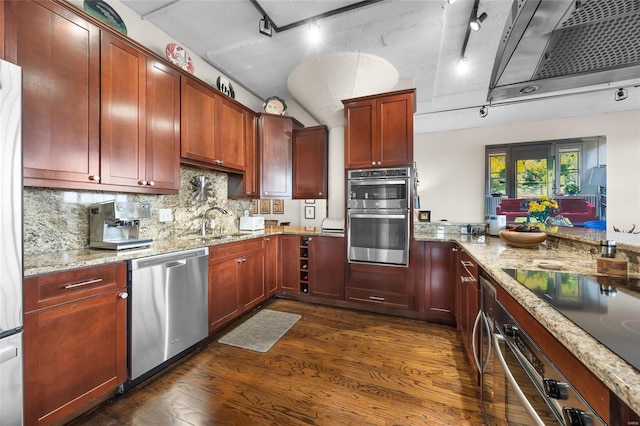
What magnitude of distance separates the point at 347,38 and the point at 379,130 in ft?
3.23

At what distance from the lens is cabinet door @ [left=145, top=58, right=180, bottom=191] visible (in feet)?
6.83

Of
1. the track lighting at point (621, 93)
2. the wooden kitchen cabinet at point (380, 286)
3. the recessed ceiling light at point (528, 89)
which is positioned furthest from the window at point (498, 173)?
the recessed ceiling light at point (528, 89)

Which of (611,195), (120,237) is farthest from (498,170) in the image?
(120,237)

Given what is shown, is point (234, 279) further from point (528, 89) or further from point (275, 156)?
point (528, 89)

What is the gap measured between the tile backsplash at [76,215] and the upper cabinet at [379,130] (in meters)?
1.87

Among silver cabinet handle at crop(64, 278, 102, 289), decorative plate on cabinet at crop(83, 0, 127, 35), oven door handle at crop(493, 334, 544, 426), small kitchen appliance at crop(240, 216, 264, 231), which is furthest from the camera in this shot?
small kitchen appliance at crop(240, 216, 264, 231)

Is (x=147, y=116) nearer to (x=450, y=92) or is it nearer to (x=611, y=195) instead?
(x=450, y=92)

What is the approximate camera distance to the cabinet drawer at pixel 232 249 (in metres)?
2.28

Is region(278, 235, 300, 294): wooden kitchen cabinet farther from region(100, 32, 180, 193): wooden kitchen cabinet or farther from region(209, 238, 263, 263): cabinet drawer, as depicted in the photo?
region(100, 32, 180, 193): wooden kitchen cabinet

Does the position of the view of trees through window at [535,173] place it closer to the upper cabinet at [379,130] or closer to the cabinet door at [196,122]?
the upper cabinet at [379,130]

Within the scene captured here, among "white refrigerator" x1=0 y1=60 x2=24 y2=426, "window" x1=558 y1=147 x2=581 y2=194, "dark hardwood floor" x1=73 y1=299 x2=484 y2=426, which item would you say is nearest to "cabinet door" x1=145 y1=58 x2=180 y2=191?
"white refrigerator" x1=0 y1=60 x2=24 y2=426

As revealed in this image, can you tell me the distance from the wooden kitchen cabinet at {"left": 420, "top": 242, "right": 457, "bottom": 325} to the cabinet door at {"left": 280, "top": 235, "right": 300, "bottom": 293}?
60.0 inches

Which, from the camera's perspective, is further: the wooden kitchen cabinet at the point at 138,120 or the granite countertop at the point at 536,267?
the wooden kitchen cabinet at the point at 138,120

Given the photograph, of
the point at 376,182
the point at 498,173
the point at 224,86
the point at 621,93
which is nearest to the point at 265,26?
the point at 224,86
